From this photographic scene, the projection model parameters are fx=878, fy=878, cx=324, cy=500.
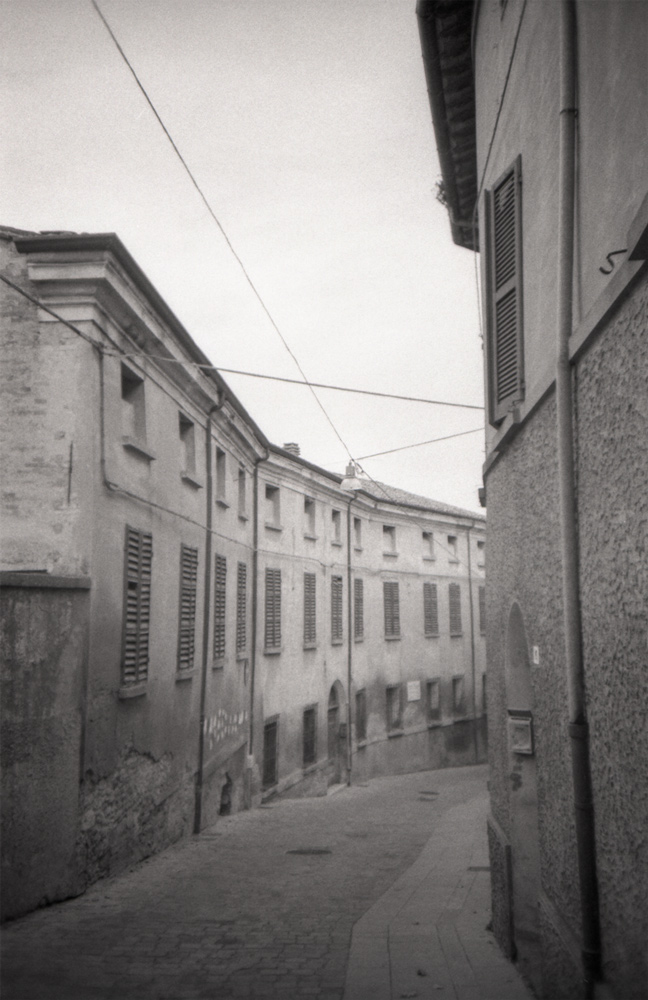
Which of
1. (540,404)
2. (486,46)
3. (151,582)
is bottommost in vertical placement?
(151,582)

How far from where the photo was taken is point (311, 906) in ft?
32.3

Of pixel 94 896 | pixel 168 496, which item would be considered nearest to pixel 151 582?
pixel 168 496

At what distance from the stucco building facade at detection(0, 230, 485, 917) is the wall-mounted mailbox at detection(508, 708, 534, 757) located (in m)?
4.95

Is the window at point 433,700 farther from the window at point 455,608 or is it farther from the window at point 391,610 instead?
the window at point 391,610

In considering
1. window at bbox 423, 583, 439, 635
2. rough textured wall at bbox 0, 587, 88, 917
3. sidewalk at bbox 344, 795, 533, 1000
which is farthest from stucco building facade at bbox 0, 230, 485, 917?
window at bbox 423, 583, 439, 635

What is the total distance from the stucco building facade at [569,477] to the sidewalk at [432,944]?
31cm

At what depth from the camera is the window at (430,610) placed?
109 ft

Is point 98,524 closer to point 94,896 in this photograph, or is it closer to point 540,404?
point 94,896

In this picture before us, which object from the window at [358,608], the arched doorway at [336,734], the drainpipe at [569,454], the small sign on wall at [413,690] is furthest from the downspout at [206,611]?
the small sign on wall at [413,690]

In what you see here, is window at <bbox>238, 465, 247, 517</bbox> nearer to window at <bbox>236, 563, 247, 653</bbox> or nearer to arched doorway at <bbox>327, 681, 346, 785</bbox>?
window at <bbox>236, 563, 247, 653</bbox>

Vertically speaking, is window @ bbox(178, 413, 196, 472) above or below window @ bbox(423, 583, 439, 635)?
above

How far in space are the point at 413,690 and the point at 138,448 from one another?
22.1 metres

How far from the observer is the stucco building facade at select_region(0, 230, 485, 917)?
30.3 feet

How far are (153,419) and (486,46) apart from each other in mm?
6958
